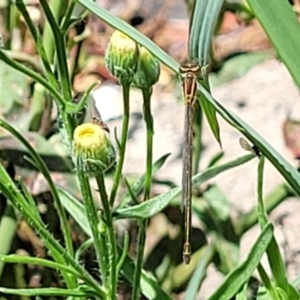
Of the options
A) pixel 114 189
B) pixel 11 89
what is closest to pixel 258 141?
pixel 114 189

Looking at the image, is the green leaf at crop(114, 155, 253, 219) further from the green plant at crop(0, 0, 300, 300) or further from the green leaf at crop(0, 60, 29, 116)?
the green leaf at crop(0, 60, 29, 116)

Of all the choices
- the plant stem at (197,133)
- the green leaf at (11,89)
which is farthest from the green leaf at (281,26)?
the green leaf at (11,89)

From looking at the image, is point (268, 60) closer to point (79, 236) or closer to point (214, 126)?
point (79, 236)

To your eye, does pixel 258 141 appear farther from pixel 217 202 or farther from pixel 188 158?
pixel 217 202

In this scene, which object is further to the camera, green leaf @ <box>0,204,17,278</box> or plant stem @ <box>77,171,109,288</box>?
green leaf @ <box>0,204,17,278</box>

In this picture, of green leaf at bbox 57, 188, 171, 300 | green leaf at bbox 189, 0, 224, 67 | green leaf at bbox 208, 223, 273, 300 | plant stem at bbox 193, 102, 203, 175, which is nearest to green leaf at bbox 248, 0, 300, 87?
green leaf at bbox 189, 0, 224, 67
